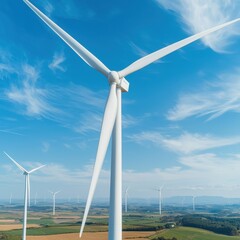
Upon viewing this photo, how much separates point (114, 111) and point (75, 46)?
305 inches

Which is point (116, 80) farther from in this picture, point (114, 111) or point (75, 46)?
point (75, 46)

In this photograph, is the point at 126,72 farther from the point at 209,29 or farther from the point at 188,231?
the point at 188,231

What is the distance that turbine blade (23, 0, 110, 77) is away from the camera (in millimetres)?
27109

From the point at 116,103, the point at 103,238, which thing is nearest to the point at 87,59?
the point at 116,103

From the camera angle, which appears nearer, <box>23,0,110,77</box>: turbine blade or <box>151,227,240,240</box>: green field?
<box>23,0,110,77</box>: turbine blade

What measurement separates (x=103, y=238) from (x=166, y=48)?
69.4 metres

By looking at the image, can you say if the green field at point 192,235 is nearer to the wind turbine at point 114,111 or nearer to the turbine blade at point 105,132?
the wind turbine at point 114,111

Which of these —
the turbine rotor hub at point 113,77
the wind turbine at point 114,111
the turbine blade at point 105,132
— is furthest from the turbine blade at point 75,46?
the turbine blade at point 105,132

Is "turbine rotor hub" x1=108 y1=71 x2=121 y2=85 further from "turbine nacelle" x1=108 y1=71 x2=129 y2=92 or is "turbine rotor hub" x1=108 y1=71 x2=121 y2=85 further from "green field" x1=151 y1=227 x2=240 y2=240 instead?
"green field" x1=151 y1=227 x2=240 y2=240

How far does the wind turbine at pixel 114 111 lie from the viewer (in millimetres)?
22844

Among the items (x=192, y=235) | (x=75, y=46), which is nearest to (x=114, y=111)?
(x=75, y=46)

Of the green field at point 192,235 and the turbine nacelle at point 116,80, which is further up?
the turbine nacelle at point 116,80

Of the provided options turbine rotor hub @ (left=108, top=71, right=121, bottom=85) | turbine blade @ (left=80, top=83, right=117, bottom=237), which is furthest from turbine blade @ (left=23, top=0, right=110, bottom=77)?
turbine blade @ (left=80, top=83, right=117, bottom=237)

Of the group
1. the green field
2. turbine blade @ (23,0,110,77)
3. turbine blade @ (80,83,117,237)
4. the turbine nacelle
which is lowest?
the green field
